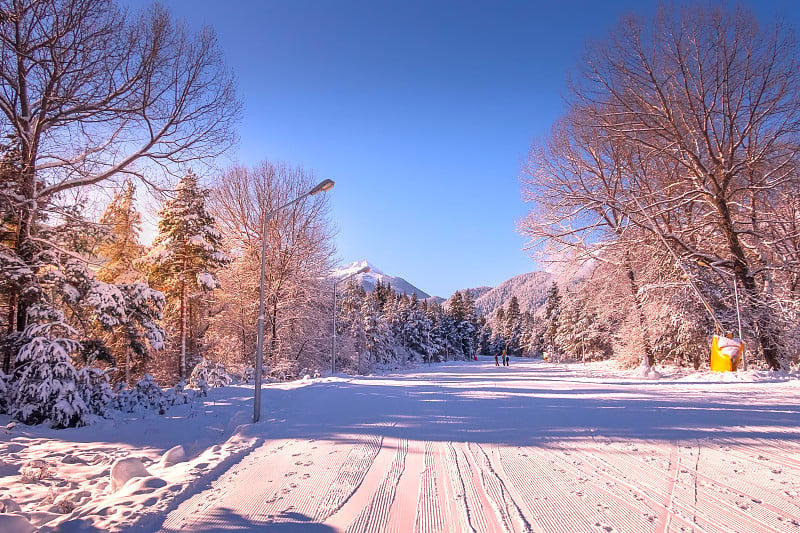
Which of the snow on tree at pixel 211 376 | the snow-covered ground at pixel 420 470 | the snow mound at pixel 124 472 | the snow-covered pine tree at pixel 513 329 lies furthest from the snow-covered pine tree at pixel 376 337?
the snow-covered pine tree at pixel 513 329

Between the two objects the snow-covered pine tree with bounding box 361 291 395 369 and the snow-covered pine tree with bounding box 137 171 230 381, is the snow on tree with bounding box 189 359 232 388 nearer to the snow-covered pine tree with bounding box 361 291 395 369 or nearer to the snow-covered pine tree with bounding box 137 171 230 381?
the snow-covered pine tree with bounding box 137 171 230 381

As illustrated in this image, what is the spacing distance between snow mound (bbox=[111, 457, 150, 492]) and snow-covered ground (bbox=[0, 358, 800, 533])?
0.05ft

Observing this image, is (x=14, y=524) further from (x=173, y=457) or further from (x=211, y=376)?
(x=211, y=376)

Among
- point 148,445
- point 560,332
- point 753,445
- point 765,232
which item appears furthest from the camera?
point 560,332

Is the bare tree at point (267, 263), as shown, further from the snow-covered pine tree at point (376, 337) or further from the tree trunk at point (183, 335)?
the snow-covered pine tree at point (376, 337)

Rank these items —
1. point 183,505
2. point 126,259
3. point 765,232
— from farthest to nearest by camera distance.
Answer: point 126,259 → point 765,232 → point 183,505

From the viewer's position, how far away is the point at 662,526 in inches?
118

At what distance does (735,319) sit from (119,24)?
20597mm

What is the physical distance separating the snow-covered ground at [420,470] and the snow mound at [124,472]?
0.01 m

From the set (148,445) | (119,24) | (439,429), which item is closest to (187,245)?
(119,24)

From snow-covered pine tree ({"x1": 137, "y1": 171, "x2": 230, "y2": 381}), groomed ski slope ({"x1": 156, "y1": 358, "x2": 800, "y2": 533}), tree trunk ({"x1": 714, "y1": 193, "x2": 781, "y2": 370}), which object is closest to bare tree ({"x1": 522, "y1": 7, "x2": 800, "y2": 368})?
tree trunk ({"x1": 714, "y1": 193, "x2": 781, "y2": 370})

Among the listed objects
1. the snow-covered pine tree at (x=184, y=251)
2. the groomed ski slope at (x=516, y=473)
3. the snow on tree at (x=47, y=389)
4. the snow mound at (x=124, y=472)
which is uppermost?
the snow-covered pine tree at (x=184, y=251)

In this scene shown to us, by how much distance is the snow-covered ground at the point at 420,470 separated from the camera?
3.20m

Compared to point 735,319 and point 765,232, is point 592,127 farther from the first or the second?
point 735,319
